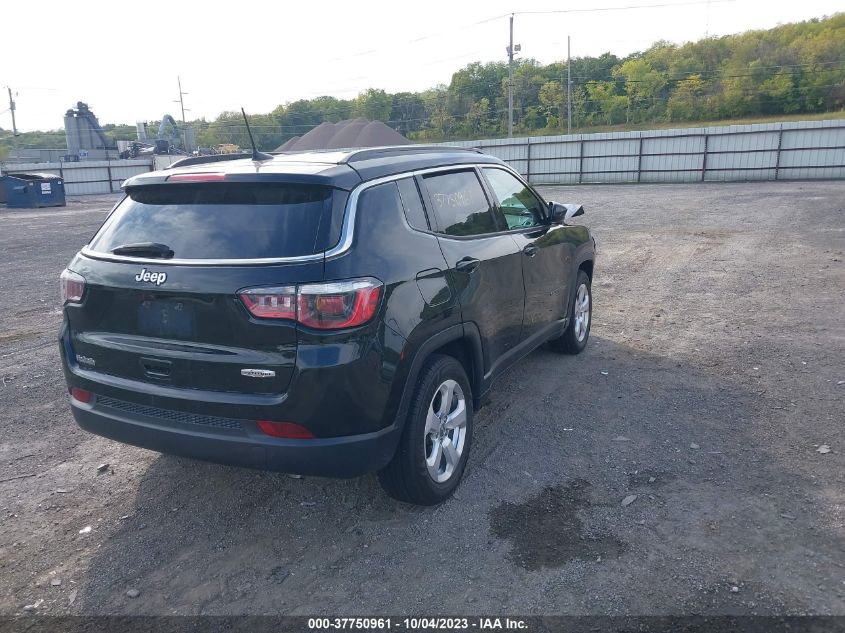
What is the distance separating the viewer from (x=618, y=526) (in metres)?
3.49

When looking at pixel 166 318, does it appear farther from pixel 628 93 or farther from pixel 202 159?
pixel 628 93

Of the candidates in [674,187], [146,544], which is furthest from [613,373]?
[674,187]

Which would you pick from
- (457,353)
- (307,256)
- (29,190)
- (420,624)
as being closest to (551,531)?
(420,624)

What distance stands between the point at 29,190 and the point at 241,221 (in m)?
28.2

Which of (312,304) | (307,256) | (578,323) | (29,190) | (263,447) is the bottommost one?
(578,323)

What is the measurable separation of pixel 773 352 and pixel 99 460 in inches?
221

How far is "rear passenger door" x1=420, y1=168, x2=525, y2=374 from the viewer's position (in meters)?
3.89

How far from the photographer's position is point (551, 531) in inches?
136

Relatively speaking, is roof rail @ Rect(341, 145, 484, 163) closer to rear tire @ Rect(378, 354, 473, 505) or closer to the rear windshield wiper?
the rear windshield wiper

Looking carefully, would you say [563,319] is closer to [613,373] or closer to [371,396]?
[613,373]

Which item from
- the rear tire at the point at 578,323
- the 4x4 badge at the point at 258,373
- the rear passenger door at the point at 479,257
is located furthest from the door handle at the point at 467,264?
the rear tire at the point at 578,323

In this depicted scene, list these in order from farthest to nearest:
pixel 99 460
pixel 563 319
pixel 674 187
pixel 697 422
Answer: pixel 674 187 < pixel 563 319 < pixel 697 422 < pixel 99 460

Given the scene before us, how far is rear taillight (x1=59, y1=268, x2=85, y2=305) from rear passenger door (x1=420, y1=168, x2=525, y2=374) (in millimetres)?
1896

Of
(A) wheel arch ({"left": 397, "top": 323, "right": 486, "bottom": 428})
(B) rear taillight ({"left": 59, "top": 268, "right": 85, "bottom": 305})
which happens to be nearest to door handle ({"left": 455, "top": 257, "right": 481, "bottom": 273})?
(A) wheel arch ({"left": 397, "top": 323, "right": 486, "bottom": 428})
